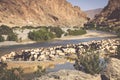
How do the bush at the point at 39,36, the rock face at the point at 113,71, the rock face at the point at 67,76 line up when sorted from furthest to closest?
the bush at the point at 39,36, the rock face at the point at 113,71, the rock face at the point at 67,76

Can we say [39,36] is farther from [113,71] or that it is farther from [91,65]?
[113,71]

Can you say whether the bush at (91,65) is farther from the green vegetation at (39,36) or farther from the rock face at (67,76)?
the green vegetation at (39,36)

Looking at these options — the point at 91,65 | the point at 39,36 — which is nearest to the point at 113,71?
the point at 91,65

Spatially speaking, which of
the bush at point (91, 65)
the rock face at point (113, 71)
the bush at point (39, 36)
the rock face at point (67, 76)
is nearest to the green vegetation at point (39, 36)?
the bush at point (39, 36)

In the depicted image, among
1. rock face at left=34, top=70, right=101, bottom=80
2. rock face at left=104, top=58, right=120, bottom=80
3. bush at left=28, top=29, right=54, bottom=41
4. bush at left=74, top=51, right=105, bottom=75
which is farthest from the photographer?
bush at left=28, top=29, right=54, bottom=41

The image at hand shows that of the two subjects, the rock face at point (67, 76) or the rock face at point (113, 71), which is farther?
the rock face at point (113, 71)

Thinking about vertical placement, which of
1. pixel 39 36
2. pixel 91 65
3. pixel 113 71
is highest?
pixel 91 65

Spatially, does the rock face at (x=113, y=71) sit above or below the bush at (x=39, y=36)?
above

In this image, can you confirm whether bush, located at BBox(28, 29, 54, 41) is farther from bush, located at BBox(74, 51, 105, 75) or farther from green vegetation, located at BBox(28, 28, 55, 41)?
bush, located at BBox(74, 51, 105, 75)

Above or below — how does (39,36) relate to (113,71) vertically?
below

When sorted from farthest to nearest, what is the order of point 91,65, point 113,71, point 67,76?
point 91,65
point 113,71
point 67,76

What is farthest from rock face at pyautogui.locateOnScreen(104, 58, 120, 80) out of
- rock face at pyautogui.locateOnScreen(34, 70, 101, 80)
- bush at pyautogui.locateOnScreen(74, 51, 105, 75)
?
rock face at pyautogui.locateOnScreen(34, 70, 101, 80)

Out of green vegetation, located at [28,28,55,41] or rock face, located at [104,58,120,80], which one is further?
green vegetation, located at [28,28,55,41]

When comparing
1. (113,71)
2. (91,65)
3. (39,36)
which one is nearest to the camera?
(113,71)
